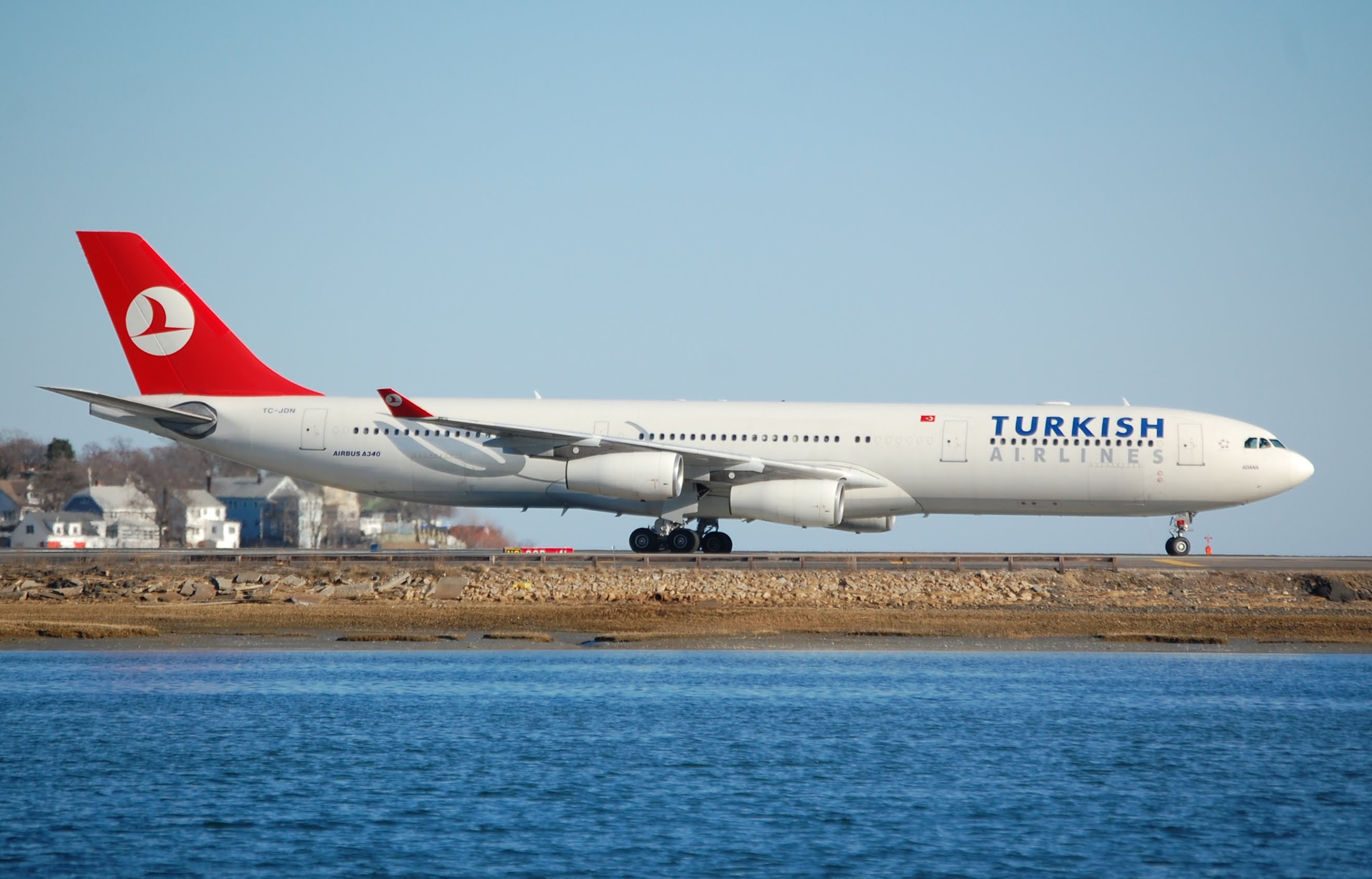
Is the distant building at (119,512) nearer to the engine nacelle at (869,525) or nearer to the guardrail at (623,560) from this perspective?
A: the guardrail at (623,560)

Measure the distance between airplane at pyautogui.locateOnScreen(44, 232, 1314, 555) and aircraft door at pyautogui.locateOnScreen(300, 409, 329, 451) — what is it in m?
0.05

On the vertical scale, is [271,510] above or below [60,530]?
above

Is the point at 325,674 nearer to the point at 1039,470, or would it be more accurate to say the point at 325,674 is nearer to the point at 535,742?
the point at 535,742

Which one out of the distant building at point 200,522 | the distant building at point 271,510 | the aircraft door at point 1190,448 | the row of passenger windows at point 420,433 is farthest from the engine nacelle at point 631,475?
the distant building at point 271,510

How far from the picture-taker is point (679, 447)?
36.1 m

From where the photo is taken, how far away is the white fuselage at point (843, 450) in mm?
36344

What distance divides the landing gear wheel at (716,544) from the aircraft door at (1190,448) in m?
11.6

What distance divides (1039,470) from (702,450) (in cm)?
850

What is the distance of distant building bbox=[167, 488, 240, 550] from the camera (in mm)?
79562

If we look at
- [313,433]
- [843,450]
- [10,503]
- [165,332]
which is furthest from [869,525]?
[10,503]

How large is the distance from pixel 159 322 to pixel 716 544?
16645 mm

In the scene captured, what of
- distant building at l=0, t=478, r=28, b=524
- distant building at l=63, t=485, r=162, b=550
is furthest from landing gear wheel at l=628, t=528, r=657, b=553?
distant building at l=0, t=478, r=28, b=524

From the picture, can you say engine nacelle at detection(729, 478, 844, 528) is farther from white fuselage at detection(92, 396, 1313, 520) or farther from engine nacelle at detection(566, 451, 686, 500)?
engine nacelle at detection(566, 451, 686, 500)

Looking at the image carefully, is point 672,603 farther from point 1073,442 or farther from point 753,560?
point 1073,442
